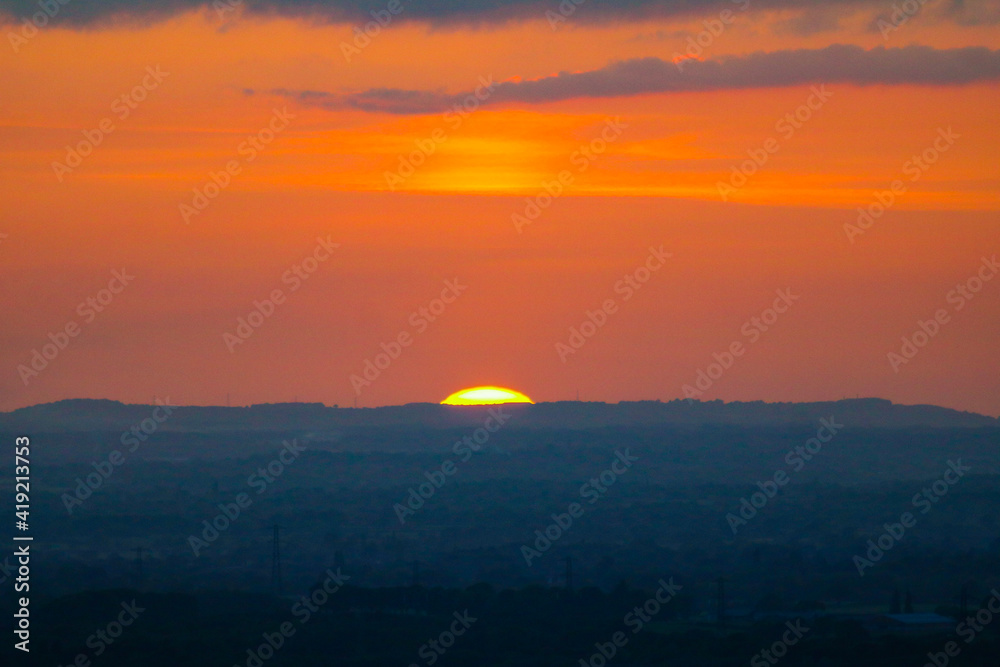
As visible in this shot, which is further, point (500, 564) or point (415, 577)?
point (500, 564)

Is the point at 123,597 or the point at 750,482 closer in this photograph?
the point at 123,597

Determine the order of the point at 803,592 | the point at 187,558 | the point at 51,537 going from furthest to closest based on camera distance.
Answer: the point at 51,537 < the point at 187,558 < the point at 803,592

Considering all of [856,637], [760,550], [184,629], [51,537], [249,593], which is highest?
[51,537]

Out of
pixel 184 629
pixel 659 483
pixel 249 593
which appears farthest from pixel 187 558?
pixel 659 483

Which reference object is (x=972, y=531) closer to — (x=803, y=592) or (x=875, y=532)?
(x=875, y=532)

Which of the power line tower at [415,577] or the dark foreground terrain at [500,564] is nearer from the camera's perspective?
the dark foreground terrain at [500,564]

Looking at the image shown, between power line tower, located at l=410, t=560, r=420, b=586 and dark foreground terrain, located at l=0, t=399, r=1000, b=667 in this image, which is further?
power line tower, located at l=410, t=560, r=420, b=586

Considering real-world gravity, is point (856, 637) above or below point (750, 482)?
below

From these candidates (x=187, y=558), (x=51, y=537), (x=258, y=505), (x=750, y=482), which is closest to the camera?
(x=187, y=558)

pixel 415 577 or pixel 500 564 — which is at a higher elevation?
pixel 500 564
